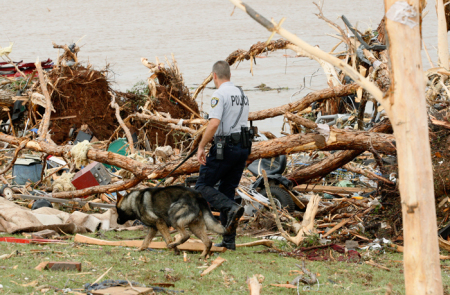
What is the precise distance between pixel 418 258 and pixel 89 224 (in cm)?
510

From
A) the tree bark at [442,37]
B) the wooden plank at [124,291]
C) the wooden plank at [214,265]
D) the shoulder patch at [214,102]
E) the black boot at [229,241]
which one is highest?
the tree bark at [442,37]

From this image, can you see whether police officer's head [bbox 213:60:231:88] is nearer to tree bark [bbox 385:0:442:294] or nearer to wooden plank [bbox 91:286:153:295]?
wooden plank [bbox 91:286:153:295]

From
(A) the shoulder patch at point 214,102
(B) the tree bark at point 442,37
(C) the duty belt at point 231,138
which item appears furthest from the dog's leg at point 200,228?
(B) the tree bark at point 442,37

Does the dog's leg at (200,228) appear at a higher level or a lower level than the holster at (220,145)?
lower

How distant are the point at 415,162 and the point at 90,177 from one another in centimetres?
679

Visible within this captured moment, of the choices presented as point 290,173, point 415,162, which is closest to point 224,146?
point 290,173

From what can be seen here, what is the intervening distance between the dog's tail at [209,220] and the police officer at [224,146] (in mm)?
138

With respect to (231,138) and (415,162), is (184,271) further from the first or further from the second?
(415,162)

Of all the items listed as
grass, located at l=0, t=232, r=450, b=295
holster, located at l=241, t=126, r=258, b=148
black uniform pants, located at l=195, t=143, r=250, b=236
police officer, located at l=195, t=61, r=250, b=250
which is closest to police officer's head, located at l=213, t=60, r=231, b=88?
police officer, located at l=195, t=61, r=250, b=250

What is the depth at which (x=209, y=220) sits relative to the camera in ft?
18.0

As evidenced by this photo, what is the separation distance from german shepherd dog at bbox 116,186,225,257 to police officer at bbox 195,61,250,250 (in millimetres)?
199

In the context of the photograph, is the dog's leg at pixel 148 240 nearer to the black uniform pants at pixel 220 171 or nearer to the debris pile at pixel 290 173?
the debris pile at pixel 290 173

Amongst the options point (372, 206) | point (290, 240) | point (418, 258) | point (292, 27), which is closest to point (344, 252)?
point (290, 240)

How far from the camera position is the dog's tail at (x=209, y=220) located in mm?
5484
